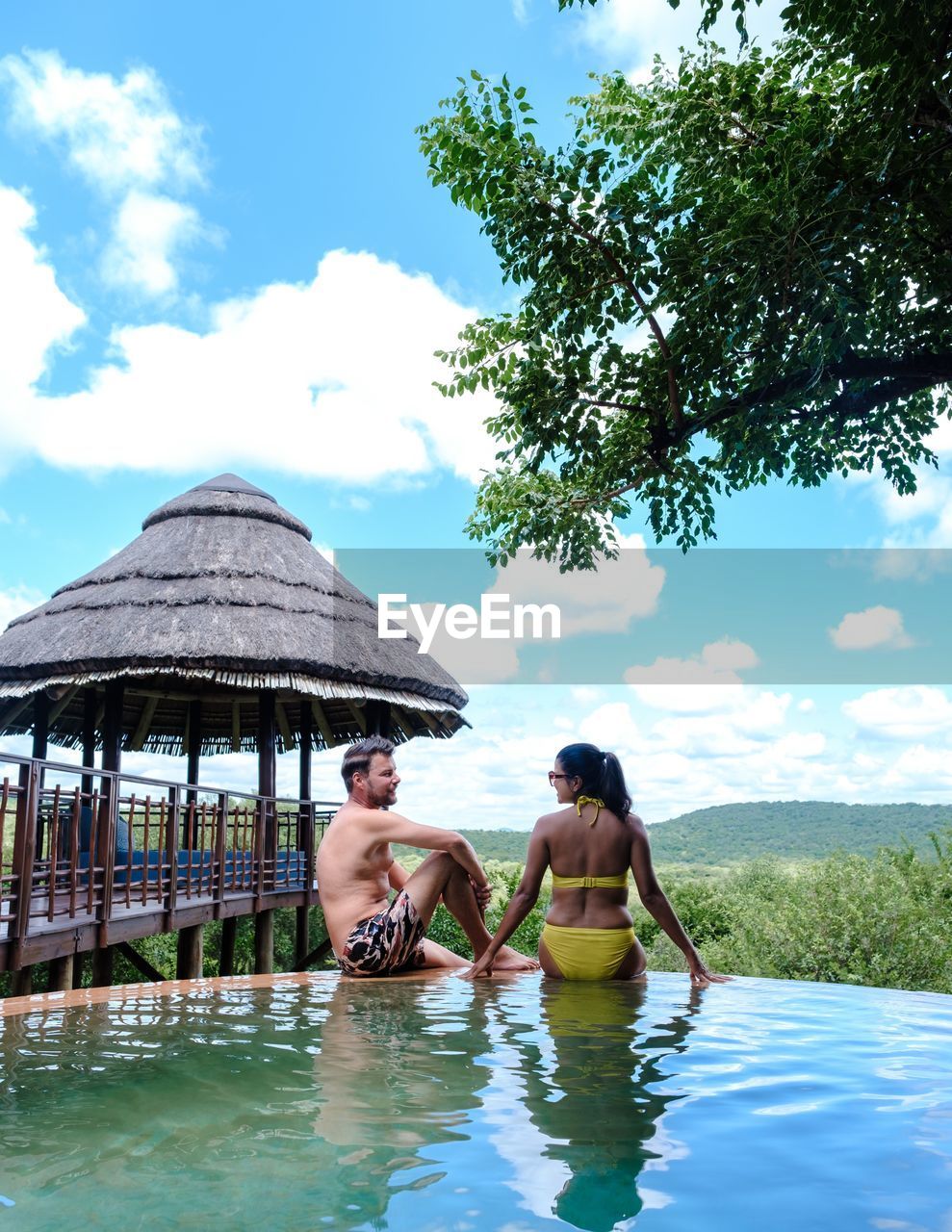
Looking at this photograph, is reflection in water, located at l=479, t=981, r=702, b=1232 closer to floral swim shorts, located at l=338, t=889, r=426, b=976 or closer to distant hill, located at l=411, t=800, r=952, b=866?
floral swim shorts, located at l=338, t=889, r=426, b=976

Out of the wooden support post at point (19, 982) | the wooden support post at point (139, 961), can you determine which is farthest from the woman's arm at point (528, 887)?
the wooden support post at point (139, 961)

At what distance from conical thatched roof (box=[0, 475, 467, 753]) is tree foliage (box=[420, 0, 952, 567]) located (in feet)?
9.79

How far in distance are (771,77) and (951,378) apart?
9.84ft

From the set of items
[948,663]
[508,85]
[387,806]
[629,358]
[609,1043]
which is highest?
[508,85]

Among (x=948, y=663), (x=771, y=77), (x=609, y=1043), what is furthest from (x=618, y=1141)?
(x=948, y=663)

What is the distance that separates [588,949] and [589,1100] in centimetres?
219

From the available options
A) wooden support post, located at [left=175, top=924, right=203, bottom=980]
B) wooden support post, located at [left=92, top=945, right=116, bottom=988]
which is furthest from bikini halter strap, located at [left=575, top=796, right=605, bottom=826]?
wooden support post, located at [left=175, top=924, right=203, bottom=980]

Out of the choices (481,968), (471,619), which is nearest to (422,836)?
(481,968)

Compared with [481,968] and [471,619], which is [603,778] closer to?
[481,968]

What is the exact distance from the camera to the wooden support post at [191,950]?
9.48 metres

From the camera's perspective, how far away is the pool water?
1.90 meters

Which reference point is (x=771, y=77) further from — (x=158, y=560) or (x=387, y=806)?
(x=158, y=560)

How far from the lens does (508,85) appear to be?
313 inches

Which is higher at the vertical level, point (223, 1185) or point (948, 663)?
point (948, 663)
